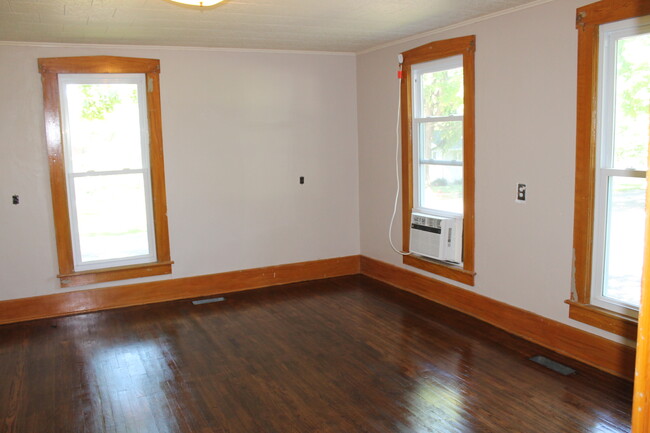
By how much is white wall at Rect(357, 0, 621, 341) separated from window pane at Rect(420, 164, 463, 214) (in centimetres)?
35

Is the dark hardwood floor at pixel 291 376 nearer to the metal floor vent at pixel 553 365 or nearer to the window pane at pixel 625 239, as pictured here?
the metal floor vent at pixel 553 365

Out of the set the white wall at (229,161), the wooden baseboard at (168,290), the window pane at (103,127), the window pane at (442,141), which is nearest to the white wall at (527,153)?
the window pane at (442,141)

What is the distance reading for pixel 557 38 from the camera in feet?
12.6

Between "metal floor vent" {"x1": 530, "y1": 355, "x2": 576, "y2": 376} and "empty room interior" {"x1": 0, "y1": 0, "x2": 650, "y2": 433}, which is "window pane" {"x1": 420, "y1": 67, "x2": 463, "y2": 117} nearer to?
"empty room interior" {"x1": 0, "y1": 0, "x2": 650, "y2": 433}

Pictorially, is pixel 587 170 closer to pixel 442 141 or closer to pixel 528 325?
pixel 528 325

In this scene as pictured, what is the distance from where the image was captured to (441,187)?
525 centimetres

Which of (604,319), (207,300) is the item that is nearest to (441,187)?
(604,319)

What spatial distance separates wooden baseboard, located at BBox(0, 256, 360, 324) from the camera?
5.12m

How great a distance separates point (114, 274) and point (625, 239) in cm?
436

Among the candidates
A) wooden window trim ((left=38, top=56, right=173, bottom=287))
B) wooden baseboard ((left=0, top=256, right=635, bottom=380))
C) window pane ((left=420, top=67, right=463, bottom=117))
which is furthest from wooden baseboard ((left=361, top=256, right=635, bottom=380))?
wooden window trim ((left=38, top=56, right=173, bottom=287))

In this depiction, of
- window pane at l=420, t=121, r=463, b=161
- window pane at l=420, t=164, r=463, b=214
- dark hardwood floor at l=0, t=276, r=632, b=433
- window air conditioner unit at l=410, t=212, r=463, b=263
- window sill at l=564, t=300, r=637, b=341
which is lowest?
dark hardwood floor at l=0, t=276, r=632, b=433

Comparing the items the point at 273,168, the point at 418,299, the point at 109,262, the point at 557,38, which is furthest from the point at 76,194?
the point at 557,38

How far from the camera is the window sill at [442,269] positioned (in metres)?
4.84

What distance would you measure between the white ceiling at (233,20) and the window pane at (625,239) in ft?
4.80
